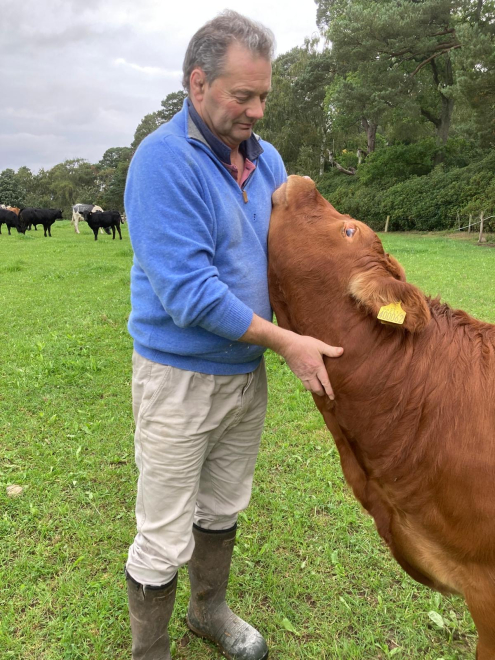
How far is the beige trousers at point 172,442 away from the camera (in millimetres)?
1812

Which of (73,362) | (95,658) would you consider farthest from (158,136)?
(73,362)

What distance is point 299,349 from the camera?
1.68 m

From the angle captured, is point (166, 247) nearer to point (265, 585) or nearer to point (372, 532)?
point (265, 585)

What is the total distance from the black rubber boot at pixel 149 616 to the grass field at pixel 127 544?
0.27m

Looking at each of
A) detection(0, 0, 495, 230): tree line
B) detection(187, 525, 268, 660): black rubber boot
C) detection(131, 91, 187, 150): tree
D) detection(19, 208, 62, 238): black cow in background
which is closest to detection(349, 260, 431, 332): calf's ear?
detection(187, 525, 268, 660): black rubber boot

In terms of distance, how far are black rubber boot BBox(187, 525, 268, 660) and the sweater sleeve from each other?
1.20m

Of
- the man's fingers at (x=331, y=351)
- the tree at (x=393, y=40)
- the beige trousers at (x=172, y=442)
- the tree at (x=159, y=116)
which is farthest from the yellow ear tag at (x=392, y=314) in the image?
the tree at (x=159, y=116)

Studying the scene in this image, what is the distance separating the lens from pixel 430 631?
241 centimetres

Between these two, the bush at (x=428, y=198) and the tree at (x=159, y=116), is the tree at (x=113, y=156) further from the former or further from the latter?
the bush at (x=428, y=198)

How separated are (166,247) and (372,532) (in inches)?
91.2

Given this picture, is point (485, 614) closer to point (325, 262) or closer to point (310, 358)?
point (310, 358)

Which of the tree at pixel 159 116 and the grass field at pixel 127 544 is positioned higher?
the tree at pixel 159 116

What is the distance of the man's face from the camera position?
1.63 m

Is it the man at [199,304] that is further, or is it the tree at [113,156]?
the tree at [113,156]
